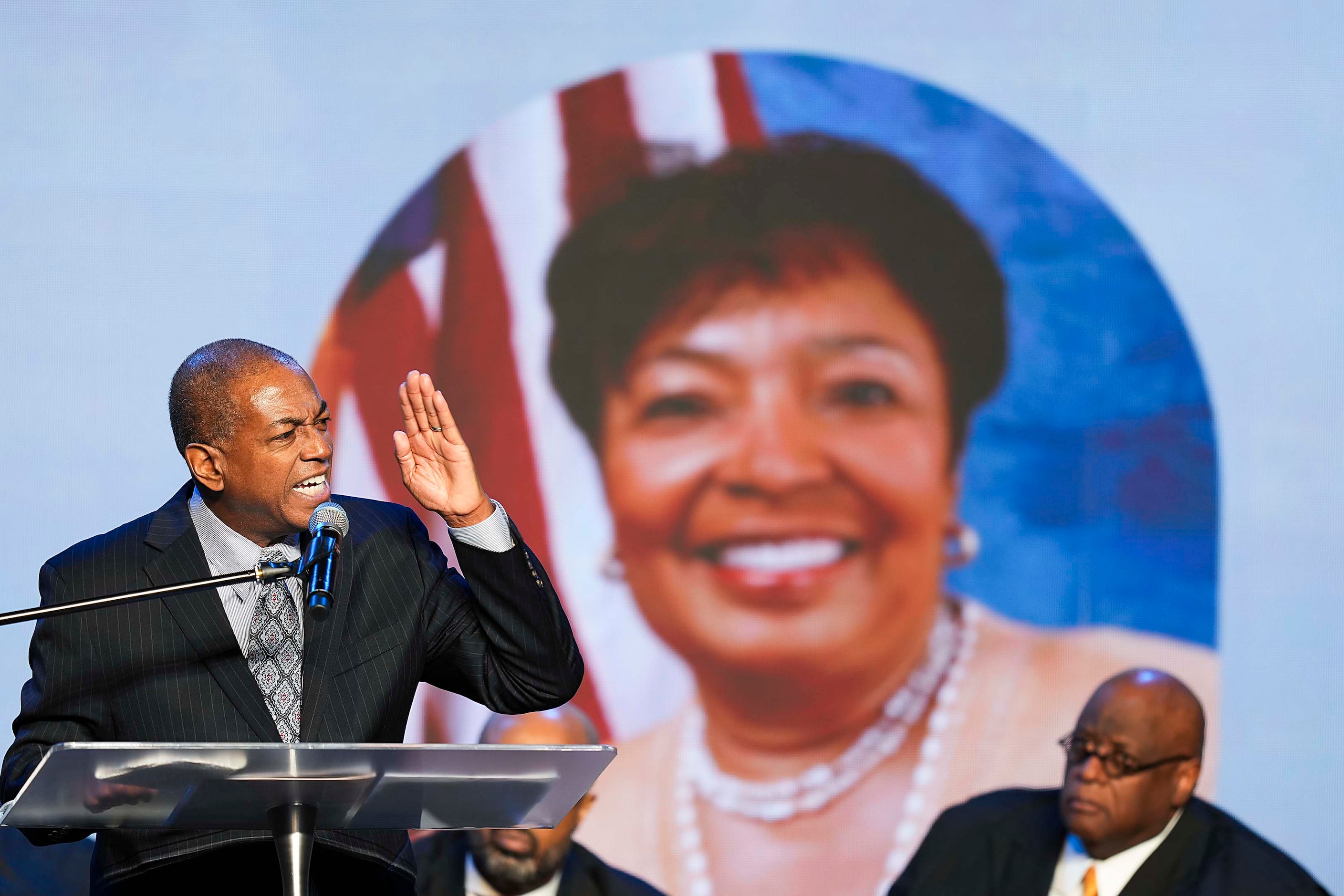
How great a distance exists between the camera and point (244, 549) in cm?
209

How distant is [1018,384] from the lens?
4.40 m

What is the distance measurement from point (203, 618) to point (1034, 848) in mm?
2697

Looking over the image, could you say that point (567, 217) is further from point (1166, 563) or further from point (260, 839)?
point (260, 839)

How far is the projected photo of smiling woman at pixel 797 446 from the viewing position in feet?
14.0

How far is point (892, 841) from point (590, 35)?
2429 mm

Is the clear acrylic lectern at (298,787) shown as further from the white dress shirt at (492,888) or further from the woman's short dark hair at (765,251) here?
the woman's short dark hair at (765,251)

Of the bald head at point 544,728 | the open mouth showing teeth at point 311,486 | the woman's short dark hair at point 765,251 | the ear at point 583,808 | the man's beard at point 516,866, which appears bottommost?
the man's beard at point 516,866

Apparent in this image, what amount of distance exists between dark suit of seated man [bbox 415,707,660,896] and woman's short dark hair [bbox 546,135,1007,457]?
820mm

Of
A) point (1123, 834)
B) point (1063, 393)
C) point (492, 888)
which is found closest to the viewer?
point (1123, 834)

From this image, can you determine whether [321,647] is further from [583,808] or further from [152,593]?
[583,808]

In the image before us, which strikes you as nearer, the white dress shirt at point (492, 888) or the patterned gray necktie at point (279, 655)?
the patterned gray necktie at point (279, 655)

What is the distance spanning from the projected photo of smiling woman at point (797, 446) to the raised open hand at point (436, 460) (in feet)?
7.23

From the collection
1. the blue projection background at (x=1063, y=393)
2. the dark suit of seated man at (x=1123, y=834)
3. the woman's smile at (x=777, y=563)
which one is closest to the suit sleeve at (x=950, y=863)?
the dark suit of seated man at (x=1123, y=834)

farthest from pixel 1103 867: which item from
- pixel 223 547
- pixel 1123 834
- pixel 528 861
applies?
pixel 223 547
